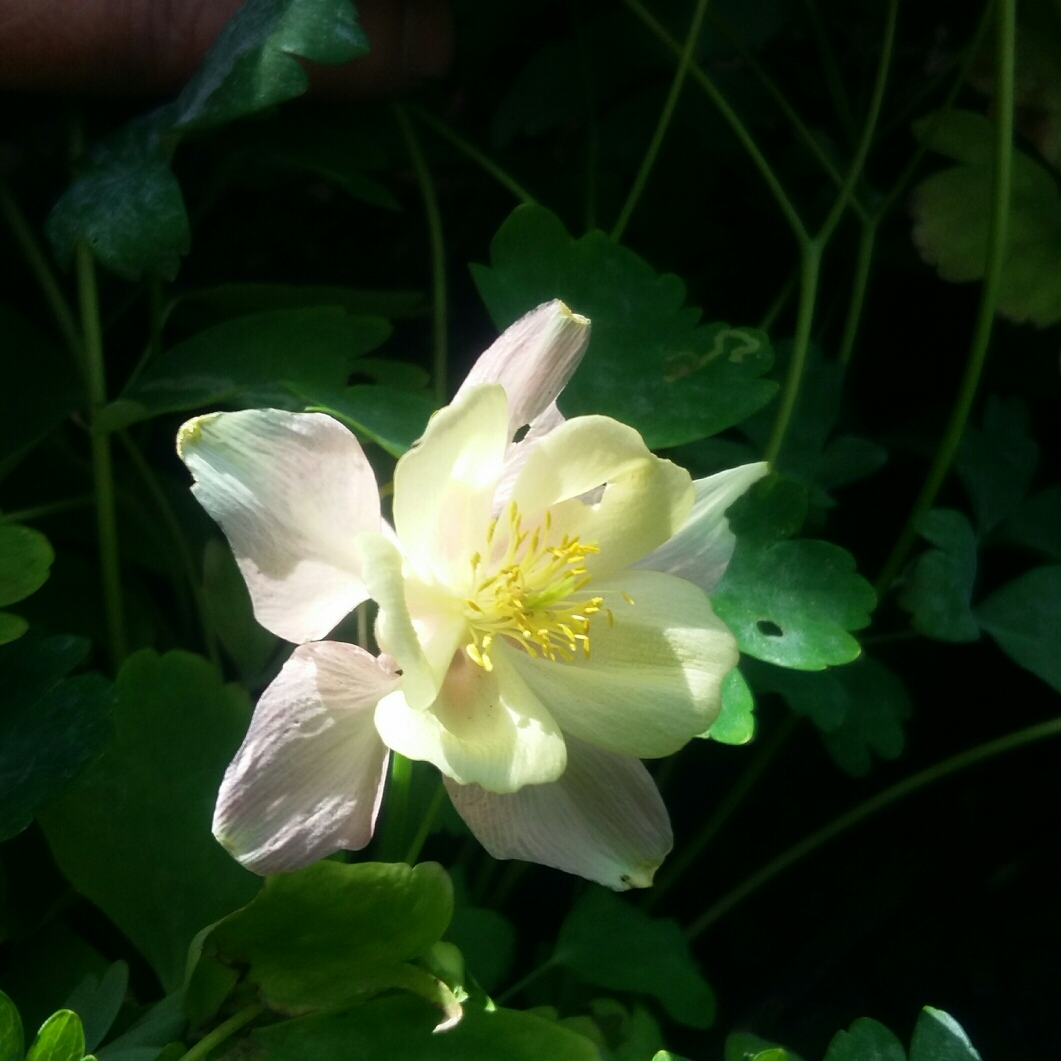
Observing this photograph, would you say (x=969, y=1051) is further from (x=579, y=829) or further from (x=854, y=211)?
(x=854, y=211)

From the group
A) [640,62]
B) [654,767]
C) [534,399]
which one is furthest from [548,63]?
[654,767]

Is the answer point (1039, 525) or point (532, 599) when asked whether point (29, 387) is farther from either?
point (1039, 525)

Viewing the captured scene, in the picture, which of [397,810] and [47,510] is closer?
[397,810]

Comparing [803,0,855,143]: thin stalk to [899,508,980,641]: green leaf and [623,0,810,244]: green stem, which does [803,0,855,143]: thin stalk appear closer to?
[623,0,810,244]: green stem

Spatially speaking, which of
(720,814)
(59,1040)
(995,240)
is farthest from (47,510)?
(995,240)

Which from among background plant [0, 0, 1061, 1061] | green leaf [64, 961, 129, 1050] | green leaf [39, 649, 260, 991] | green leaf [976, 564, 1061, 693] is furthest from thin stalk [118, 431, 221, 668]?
green leaf [976, 564, 1061, 693]

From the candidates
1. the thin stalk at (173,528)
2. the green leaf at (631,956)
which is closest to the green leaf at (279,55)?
the thin stalk at (173,528)
